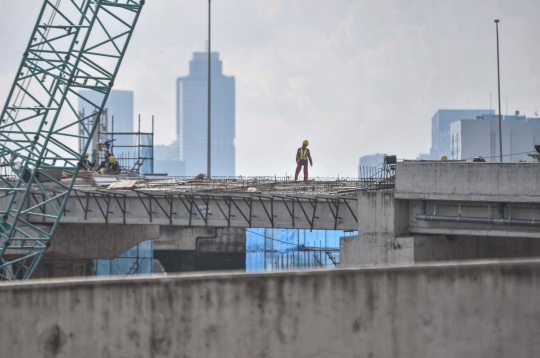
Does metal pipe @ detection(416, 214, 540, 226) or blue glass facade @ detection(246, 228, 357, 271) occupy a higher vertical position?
metal pipe @ detection(416, 214, 540, 226)

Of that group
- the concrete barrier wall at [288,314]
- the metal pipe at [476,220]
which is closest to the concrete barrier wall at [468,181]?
the metal pipe at [476,220]

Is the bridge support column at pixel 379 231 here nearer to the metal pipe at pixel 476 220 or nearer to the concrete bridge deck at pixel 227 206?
the metal pipe at pixel 476 220

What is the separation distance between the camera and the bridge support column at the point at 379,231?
2883 centimetres

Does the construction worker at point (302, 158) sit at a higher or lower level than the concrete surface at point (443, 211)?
higher

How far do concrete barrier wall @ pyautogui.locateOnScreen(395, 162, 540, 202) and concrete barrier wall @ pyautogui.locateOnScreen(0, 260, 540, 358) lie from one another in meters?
14.4

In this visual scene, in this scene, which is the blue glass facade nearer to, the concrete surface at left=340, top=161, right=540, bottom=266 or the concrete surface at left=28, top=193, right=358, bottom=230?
the concrete surface at left=28, top=193, right=358, bottom=230

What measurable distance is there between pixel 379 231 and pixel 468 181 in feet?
10.9

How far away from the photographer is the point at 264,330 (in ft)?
40.4

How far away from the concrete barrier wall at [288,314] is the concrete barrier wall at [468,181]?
1445cm

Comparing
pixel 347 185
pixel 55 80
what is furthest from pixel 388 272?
pixel 55 80

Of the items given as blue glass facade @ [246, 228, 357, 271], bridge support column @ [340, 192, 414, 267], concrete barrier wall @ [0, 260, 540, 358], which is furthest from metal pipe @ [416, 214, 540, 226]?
blue glass facade @ [246, 228, 357, 271]

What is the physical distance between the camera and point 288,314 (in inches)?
487

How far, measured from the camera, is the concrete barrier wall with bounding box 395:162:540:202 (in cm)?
2653

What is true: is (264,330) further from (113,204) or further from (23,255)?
(23,255)
